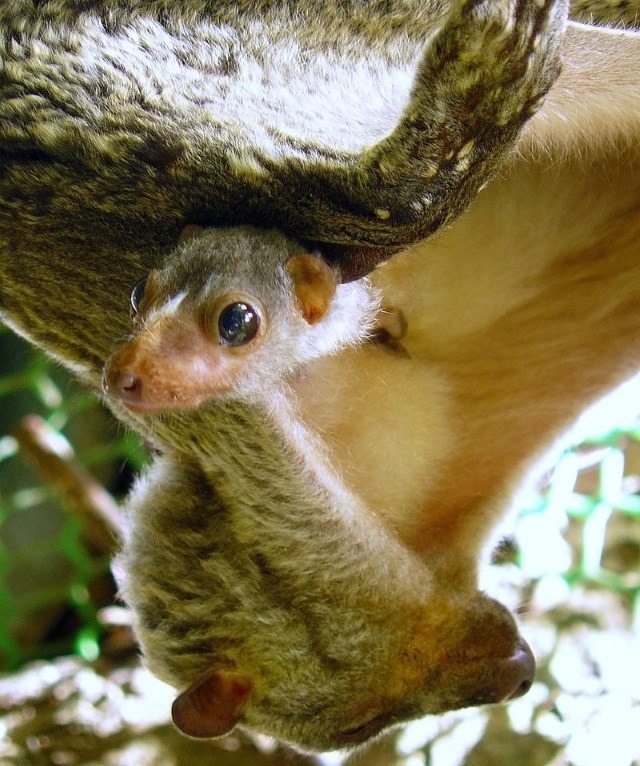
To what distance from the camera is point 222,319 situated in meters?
1.73

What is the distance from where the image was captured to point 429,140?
1.67m

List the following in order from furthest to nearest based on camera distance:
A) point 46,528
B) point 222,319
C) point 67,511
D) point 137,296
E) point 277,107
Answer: point 46,528 < point 67,511 < point 277,107 < point 137,296 < point 222,319

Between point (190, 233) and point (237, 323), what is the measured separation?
0.80 ft

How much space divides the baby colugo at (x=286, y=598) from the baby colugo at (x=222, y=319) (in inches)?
6.2

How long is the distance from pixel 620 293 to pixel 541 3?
96 centimetres

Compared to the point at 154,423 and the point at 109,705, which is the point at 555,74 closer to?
the point at 154,423

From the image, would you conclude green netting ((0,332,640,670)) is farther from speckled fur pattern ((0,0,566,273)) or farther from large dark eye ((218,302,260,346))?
large dark eye ((218,302,260,346))

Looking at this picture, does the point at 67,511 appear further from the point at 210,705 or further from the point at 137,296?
the point at 137,296

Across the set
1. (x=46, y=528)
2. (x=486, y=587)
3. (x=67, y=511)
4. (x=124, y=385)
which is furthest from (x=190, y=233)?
(x=46, y=528)

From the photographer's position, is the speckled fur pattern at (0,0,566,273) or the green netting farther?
the green netting

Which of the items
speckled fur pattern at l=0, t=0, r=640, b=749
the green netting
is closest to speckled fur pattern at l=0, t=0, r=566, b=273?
speckled fur pattern at l=0, t=0, r=640, b=749

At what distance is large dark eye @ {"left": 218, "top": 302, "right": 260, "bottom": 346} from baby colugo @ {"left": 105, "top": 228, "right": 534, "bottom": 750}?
0.29m

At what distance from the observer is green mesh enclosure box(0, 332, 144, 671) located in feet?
14.5

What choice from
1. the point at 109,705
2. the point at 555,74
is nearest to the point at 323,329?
the point at 555,74
